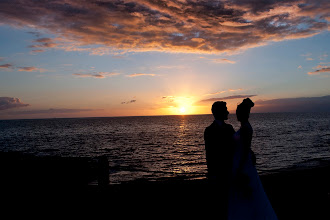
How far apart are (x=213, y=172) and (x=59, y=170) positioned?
5838 mm

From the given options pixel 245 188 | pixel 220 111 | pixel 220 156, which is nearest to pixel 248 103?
pixel 220 111

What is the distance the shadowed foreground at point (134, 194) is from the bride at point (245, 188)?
1546mm

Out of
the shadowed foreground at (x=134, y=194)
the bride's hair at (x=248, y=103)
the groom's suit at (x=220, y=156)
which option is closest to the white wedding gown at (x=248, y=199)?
the groom's suit at (x=220, y=156)

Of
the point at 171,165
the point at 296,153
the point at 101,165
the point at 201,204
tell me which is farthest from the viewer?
the point at 296,153

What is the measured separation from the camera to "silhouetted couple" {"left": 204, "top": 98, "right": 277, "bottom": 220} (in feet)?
12.1

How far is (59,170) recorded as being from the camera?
779cm

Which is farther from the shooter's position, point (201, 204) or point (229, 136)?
point (201, 204)

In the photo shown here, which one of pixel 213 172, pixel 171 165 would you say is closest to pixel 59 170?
pixel 213 172

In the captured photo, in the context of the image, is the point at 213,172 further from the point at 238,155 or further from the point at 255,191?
the point at 255,191

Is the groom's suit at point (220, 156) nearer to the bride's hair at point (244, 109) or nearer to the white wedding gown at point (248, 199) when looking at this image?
the white wedding gown at point (248, 199)

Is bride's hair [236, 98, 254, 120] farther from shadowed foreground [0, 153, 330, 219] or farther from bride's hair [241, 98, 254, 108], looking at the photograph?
shadowed foreground [0, 153, 330, 219]

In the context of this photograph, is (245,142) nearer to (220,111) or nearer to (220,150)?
(220,150)

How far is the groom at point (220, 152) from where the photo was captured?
3678 millimetres

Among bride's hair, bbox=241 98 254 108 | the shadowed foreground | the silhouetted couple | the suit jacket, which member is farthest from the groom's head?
the shadowed foreground
